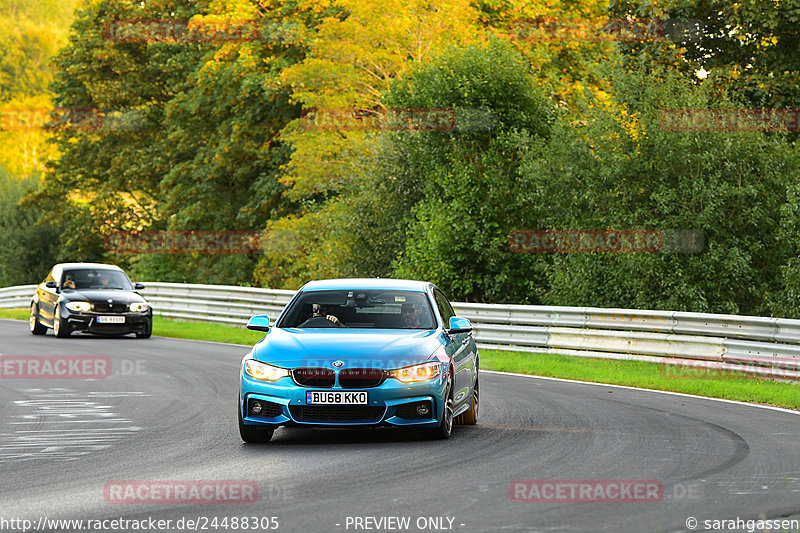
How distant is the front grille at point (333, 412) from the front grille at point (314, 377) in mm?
194

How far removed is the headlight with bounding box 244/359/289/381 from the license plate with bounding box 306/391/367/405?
0.32 meters

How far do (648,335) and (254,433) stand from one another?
1022 centimetres

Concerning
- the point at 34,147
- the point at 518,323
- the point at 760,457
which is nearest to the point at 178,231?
the point at 518,323

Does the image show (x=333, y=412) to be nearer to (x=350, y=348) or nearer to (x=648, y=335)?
(x=350, y=348)

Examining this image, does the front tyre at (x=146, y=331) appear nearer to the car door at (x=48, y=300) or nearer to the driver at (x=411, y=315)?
the car door at (x=48, y=300)

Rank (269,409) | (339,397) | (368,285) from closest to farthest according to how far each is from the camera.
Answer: (339,397) < (269,409) < (368,285)

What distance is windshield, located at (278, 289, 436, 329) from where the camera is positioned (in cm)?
1117

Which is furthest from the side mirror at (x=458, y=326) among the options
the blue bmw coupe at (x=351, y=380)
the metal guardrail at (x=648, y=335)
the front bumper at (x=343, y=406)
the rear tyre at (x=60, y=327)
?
the rear tyre at (x=60, y=327)

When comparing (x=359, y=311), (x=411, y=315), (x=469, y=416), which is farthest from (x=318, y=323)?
(x=469, y=416)

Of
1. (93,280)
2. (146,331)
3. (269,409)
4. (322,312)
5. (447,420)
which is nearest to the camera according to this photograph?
(269,409)

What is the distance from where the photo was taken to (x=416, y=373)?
10.1 meters

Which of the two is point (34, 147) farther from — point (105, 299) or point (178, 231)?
point (105, 299)

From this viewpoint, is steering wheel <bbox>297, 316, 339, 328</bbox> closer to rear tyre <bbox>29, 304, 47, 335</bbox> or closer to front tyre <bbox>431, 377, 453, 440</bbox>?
front tyre <bbox>431, 377, 453, 440</bbox>

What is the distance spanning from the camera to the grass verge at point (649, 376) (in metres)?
14.8
